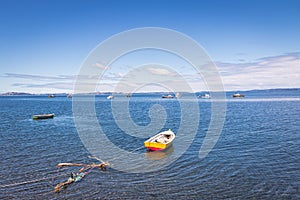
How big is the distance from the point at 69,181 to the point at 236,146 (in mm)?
21381

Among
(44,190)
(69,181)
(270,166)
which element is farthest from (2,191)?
(270,166)

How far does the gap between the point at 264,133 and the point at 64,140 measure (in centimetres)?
3170

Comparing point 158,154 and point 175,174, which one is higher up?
point 158,154

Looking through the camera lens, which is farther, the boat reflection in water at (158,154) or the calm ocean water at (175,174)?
the boat reflection in water at (158,154)

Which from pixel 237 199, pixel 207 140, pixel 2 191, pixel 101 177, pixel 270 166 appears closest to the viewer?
pixel 237 199

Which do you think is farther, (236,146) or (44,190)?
(236,146)

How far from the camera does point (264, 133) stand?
40938mm

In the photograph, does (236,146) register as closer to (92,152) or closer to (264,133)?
(264,133)

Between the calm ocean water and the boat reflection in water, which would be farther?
the boat reflection in water

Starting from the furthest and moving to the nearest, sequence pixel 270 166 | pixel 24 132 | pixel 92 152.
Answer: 1. pixel 24 132
2. pixel 92 152
3. pixel 270 166

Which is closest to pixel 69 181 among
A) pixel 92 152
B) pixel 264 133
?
pixel 92 152

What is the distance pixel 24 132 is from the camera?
4500 centimetres

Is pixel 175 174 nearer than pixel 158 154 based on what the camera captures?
Yes

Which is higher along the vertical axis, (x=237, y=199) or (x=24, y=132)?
(x=24, y=132)
